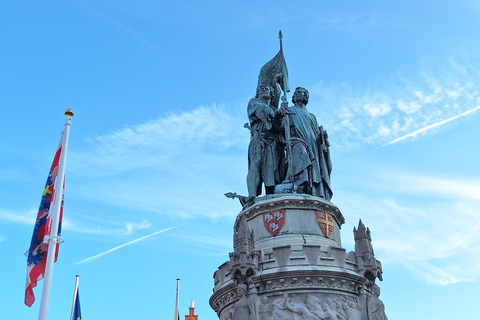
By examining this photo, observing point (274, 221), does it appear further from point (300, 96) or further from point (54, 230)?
point (54, 230)

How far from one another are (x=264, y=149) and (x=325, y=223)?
4665mm

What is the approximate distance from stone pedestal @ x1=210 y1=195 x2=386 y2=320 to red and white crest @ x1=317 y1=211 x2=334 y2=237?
52 millimetres

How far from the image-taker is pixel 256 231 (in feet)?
64.3

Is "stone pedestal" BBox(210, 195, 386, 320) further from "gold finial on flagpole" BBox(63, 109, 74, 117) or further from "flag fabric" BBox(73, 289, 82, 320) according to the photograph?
"flag fabric" BBox(73, 289, 82, 320)

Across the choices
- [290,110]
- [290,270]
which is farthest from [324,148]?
[290,270]

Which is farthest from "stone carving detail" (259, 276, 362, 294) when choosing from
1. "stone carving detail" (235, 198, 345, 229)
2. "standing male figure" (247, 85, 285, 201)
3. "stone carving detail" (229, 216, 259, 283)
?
"standing male figure" (247, 85, 285, 201)

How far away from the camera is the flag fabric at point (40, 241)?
14.3 meters

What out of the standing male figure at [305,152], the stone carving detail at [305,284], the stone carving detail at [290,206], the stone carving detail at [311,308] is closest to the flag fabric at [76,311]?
the stone carving detail at [290,206]

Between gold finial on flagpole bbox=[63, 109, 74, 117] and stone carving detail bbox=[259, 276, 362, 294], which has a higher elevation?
gold finial on flagpole bbox=[63, 109, 74, 117]

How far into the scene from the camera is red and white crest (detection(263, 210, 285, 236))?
19.1 meters

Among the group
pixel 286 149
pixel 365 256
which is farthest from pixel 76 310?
pixel 365 256

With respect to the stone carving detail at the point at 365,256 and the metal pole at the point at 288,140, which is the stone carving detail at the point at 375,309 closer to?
the stone carving detail at the point at 365,256

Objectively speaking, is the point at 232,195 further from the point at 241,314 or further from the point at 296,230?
the point at 241,314

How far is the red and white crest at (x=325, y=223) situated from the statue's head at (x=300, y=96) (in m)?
6.02
